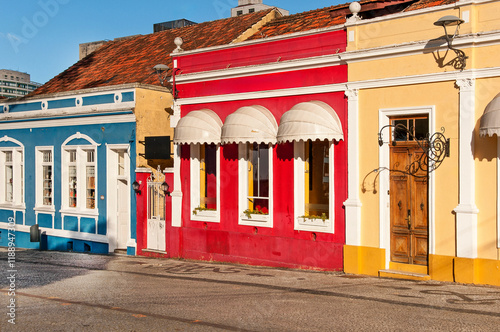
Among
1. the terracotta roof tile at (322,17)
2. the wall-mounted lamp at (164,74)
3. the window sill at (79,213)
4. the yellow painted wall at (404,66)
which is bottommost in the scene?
the window sill at (79,213)

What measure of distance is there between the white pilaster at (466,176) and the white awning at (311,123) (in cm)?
263

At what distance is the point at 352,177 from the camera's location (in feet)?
41.2

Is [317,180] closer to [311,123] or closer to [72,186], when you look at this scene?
[311,123]

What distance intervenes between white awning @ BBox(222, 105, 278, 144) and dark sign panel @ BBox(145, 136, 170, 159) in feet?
10.5

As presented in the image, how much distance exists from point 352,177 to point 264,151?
267cm

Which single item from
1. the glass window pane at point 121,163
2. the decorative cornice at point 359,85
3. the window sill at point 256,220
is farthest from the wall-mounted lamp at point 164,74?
the window sill at point 256,220

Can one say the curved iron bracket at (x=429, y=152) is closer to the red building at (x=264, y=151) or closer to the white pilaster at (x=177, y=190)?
the red building at (x=264, y=151)

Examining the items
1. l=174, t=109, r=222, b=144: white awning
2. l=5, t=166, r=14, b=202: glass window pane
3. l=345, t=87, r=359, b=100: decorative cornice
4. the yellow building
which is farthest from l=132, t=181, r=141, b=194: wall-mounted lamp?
l=5, t=166, r=14, b=202: glass window pane

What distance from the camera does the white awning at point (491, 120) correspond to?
1009cm

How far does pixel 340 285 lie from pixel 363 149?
3.00 meters

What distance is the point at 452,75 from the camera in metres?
11.1

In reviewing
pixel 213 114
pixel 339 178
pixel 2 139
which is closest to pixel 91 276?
pixel 213 114

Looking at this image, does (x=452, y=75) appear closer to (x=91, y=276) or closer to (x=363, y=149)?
(x=363, y=149)

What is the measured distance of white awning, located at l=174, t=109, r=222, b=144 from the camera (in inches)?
574
